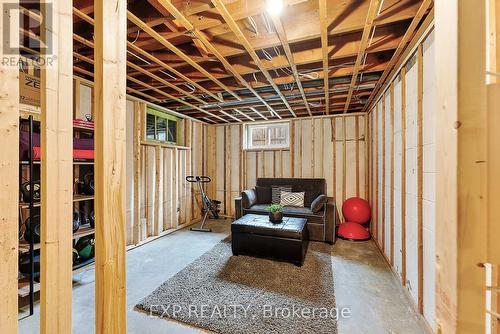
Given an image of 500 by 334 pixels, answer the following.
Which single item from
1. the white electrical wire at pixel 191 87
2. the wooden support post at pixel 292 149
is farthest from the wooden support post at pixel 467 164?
the wooden support post at pixel 292 149

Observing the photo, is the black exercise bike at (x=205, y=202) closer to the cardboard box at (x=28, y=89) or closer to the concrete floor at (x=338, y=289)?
the concrete floor at (x=338, y=289)

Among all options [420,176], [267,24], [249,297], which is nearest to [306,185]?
[420,176]

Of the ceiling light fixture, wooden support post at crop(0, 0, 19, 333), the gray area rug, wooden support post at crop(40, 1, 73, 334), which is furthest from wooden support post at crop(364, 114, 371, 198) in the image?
wooden support post at crop(0, 0, 19, 333)

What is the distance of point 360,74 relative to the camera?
9.89ft

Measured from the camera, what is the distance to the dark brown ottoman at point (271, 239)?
3.01 m

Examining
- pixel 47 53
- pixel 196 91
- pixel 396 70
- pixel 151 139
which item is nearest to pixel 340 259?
pixel 396 70

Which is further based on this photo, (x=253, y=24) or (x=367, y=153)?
(x=367, y=153)

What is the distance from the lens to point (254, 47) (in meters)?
2.24

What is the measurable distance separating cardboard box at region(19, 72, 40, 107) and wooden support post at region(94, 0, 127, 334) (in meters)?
2.24

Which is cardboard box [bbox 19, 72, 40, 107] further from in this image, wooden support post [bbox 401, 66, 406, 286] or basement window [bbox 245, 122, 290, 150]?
basement window [bbox 245, 122, 290, 150]

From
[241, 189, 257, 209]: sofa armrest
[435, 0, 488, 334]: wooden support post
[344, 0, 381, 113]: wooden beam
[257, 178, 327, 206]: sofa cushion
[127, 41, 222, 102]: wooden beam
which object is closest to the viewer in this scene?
[435, 0, 488, 334]: wooden support post

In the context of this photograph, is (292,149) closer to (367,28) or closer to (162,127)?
(162,127)

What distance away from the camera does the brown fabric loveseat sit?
392 cm

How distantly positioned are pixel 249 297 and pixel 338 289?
1004 millimetres
